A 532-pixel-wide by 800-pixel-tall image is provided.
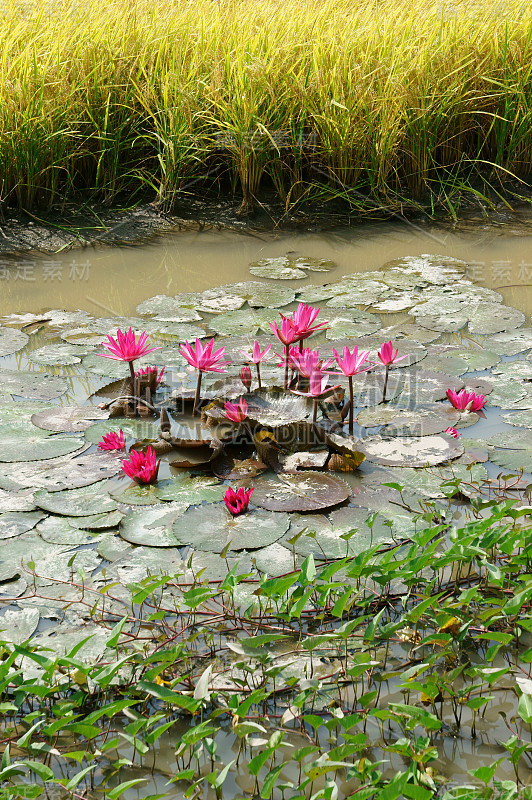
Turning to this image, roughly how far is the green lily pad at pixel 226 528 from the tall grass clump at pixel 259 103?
10.0ft

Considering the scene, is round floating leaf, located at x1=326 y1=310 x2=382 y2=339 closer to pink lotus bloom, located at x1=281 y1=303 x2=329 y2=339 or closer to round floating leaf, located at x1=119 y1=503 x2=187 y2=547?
pink lotus bloom, located at x1=281 y1=303 x2=329 y2=339

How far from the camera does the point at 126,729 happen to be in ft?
4.58

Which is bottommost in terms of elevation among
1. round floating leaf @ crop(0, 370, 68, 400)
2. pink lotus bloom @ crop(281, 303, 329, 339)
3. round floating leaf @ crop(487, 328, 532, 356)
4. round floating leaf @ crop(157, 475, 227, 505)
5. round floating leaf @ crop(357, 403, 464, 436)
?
round floating leaf @ crop(157, 475, 227, 505)

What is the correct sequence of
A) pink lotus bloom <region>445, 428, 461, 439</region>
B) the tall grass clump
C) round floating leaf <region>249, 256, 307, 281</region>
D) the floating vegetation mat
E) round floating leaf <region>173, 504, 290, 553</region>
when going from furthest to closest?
the tall grass clump
round floating leaf <region>249, 256, 307, 281</region>
pink lotus bloom <region>445, 428, 461, 439</region>
round floating leaf <region>173, 504, 290, 553</region>
the floating vegetation mat

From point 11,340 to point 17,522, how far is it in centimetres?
142

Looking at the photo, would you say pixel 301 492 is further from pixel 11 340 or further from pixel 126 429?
pixel 11 340

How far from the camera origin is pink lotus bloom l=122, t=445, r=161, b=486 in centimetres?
232

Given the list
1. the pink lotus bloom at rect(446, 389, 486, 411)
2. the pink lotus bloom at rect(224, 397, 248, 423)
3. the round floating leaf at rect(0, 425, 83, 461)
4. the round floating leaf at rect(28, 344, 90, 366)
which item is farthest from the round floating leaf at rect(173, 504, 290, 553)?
the round floating leaf at rect(28, 344, 90, 366)

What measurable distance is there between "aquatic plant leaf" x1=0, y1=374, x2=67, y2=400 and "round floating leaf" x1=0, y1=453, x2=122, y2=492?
493 millimetres

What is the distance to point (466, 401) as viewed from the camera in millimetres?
2725

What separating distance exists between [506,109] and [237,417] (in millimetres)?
3632

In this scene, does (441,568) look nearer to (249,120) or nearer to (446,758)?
(446,758)

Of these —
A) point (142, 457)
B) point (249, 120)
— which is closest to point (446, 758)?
point (142, 457)

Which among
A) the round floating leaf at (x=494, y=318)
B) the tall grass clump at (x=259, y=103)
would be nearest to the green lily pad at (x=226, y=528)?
the round floating leaf at (x=494, y=318)
